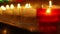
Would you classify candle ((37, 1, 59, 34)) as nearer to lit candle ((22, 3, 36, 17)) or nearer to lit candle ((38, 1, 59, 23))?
lit candle ((38, 1, 59, 23))

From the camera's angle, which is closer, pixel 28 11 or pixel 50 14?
pixel 50 14

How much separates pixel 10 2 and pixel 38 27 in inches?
37.5

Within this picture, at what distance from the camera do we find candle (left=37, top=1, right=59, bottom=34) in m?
1.54

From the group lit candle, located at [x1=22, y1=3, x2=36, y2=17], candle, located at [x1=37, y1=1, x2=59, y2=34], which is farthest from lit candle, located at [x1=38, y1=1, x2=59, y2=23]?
lit candle, located at [x1=22, y1=3, x2=36, y2=17]

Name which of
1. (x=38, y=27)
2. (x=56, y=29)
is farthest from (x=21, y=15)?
(x=56, y=29)

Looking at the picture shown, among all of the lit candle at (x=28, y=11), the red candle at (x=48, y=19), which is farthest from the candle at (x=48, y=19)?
the lit candle at (x=28, y=11)

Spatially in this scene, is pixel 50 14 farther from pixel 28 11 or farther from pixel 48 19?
pixel 28 11

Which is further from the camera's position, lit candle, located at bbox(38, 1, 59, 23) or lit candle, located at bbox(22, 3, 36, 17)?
lit candle, located at bbox(22, 3, 36, 17)

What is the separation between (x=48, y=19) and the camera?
157 cm

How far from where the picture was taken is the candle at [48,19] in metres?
1.54

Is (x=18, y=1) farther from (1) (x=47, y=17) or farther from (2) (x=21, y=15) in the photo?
(1) (x=47, y=17)

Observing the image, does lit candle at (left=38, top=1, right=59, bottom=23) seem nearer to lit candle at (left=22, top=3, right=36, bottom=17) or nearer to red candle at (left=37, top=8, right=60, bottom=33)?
red candle at (left=37, top=8, right=60, bottom=33)

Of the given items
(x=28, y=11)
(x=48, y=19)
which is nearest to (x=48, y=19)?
(x=48, y=19)

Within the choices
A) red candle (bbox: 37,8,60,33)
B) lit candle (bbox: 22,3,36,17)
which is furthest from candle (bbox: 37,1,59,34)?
lit candle (bbox: 22,3,36,17)
